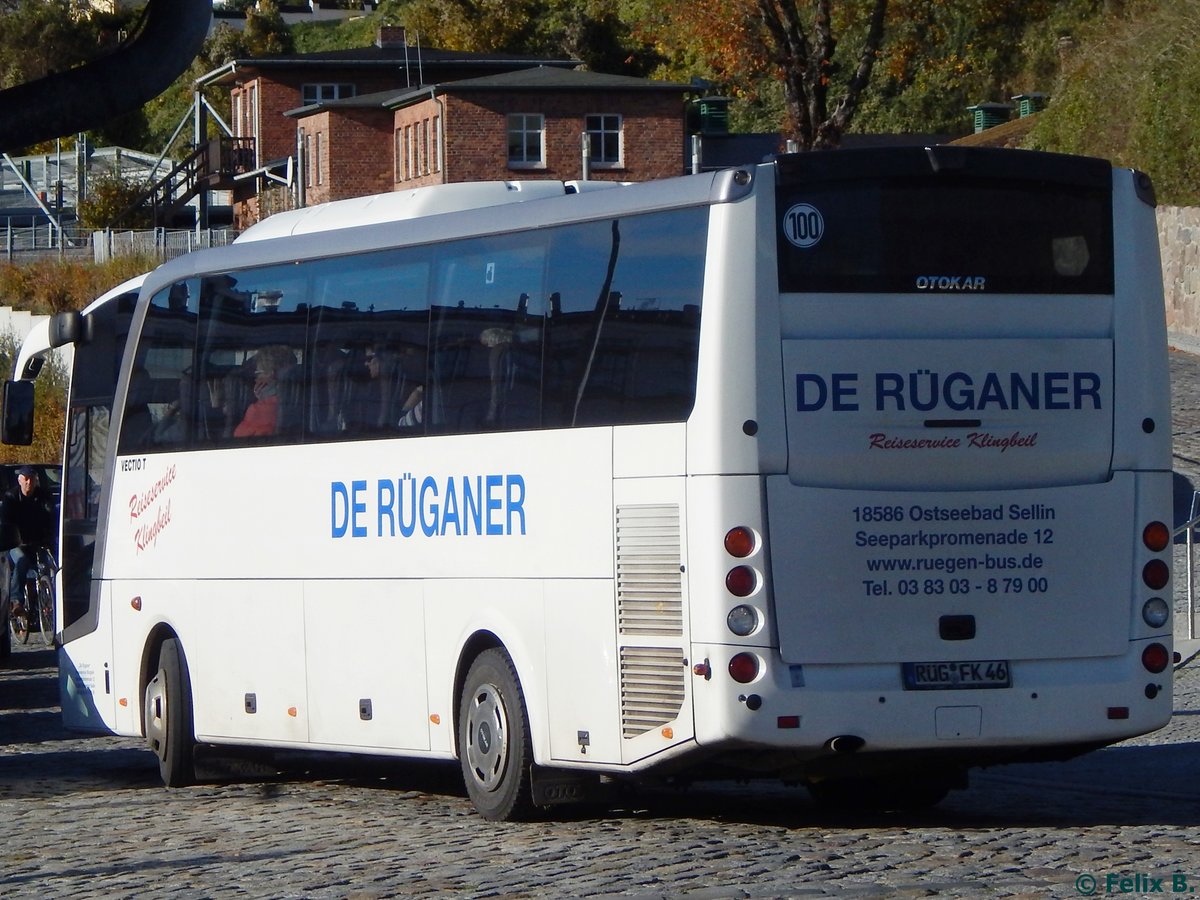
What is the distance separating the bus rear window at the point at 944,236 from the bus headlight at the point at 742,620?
5.00 ft

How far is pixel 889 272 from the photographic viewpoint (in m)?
10.3

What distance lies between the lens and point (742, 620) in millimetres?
9820

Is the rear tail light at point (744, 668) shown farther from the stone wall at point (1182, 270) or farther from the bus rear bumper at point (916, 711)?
the stone wall at point (1182, 270)

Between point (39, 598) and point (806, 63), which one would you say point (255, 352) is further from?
point (806, 63)

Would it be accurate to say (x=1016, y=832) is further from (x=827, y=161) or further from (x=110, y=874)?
(x=110, y=874)

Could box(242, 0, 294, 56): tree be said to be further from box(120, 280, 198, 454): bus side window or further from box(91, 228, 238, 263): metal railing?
box(120, 280, 198, 454): bus side window

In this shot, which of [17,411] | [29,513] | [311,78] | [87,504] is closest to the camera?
[17,411]

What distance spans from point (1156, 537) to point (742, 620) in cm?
223

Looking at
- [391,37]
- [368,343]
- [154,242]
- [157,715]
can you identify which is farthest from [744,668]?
[391,37]

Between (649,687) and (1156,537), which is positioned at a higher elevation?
(1156,537)

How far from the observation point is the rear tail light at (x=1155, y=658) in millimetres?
10430

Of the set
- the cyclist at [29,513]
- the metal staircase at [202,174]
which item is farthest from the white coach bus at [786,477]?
the metal staircase at [202,174]

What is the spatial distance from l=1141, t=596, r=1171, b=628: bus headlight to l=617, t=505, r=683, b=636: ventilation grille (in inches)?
92.1

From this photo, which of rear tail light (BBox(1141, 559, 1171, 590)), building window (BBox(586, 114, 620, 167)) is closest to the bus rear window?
rear tail light (BBox(1141, 559, 1171, 590))
